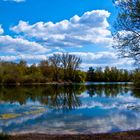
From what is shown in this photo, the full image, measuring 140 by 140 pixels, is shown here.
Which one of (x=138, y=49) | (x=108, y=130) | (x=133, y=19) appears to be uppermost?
(x=133, y=19)

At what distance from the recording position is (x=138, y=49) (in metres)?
18.8

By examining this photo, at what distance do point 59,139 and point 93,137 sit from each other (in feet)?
6.01

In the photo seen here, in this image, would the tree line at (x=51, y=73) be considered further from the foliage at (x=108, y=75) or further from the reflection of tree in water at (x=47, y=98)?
the reflection of tree in water at (x=47, y=98)

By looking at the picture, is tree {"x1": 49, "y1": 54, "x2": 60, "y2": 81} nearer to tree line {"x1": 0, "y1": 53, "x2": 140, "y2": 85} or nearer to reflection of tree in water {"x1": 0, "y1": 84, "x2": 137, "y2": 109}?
tree line {"x1": 0, "y1": 53, "x2": 140, "y2": 85}

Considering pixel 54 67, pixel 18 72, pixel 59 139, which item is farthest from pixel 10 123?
pixel 54 67

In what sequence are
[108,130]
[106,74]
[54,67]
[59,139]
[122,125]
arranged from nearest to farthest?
1. [59,139]
2. [108,130]
3. [122,125]
4. [54,67]
5. [106,74]

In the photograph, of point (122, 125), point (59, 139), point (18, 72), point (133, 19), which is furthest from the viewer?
point (18, 72)

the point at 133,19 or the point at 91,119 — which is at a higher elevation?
the point at 133,19

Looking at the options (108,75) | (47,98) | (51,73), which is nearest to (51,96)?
(47,98)

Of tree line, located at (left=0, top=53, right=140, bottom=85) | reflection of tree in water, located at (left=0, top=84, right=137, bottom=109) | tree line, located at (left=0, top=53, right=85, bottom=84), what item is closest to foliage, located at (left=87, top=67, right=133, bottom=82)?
tree line, located at (left=0, top=53, right=140, bottom=85)

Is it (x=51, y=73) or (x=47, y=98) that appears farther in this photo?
(x=51, y=73)

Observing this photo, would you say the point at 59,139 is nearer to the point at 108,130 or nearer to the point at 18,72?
the point at 108,130

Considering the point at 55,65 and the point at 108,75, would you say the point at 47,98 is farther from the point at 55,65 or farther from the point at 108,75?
the point at 108,75

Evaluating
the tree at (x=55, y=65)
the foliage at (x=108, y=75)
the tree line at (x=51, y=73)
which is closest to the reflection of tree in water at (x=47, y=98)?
the tree line at (x=51, y=73)
